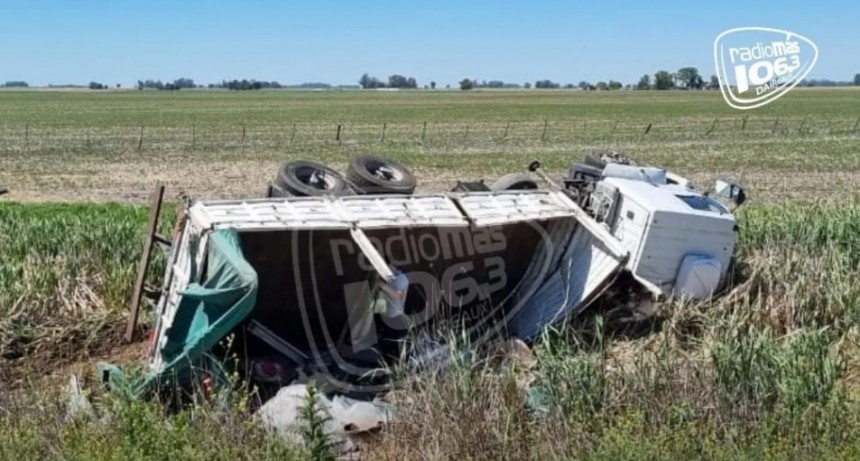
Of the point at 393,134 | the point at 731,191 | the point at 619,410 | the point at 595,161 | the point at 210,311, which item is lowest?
the point at 393,134

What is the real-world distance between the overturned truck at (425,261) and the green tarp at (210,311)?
4.8 inches

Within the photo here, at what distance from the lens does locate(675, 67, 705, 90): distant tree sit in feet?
450

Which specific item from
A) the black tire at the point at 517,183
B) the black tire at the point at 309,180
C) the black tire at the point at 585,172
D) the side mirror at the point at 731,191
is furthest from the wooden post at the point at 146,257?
the side mirror at the point at 731,191

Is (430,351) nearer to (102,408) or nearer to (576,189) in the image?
(102,408)

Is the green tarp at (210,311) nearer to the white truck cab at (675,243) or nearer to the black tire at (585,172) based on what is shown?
the white truck cab at (675,243)

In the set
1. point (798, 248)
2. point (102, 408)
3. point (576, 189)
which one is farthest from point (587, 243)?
point (102, 408)

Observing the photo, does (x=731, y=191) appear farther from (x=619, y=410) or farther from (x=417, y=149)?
(x=417, y=149)

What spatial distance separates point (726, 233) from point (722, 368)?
2.99 m

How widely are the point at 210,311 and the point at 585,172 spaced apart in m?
4.77

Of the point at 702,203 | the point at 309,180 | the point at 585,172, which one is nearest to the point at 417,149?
the point at 309,180

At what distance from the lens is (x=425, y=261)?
344 inches

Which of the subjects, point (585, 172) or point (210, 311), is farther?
point (585, 172)

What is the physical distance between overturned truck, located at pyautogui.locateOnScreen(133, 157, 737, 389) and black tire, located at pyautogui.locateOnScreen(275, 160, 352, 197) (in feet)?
3.11

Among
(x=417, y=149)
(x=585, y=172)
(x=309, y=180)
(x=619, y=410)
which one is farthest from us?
(x=417, y=149)
